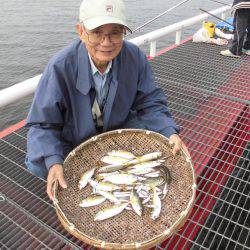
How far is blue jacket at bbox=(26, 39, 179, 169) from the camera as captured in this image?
261 cm

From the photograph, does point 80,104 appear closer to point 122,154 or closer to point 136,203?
point 122,154

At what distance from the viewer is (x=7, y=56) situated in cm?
1114

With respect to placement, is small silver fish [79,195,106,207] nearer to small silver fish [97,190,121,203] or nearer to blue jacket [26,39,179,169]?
small silver fish [97,190,121,203]

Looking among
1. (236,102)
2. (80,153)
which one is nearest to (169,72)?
(236,102)

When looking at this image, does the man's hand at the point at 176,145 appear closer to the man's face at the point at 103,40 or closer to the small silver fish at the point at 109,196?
the small silver fish at the point at 109,196

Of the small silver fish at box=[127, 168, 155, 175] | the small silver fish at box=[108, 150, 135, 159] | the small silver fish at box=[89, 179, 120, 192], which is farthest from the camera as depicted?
the small silver fish at box=[108, 150, 135, 159]

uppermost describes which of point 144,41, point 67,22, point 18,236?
point 144,41

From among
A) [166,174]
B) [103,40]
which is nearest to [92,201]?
[166,174]

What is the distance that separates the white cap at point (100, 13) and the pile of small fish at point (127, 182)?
109cm

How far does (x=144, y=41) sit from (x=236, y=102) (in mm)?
1828

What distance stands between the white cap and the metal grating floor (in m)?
1.63

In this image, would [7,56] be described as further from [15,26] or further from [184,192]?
[184,192]

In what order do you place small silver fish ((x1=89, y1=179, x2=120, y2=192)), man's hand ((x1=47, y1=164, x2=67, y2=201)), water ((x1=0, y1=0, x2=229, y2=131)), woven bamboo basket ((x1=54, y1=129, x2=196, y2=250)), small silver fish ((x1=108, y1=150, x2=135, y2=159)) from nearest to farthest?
woven bamboo basket ((x1=54, y1=129, x2=196, y2=250))
man's hand ((x1=47, y1=164, x2=67, y2=201))
small silver fish ((x1=89, y1=179, x2=120, y2=192))
small silver fish ((x1=108, y1=150, x2=135, y2=159))
water ((x1=0, y1=0, x2=229, y2=131))

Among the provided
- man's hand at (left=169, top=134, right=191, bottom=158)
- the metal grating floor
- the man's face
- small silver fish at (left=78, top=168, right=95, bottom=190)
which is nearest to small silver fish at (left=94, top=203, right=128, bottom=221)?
small silver fish at (left=78, top=168, right=95, bottom=190)
